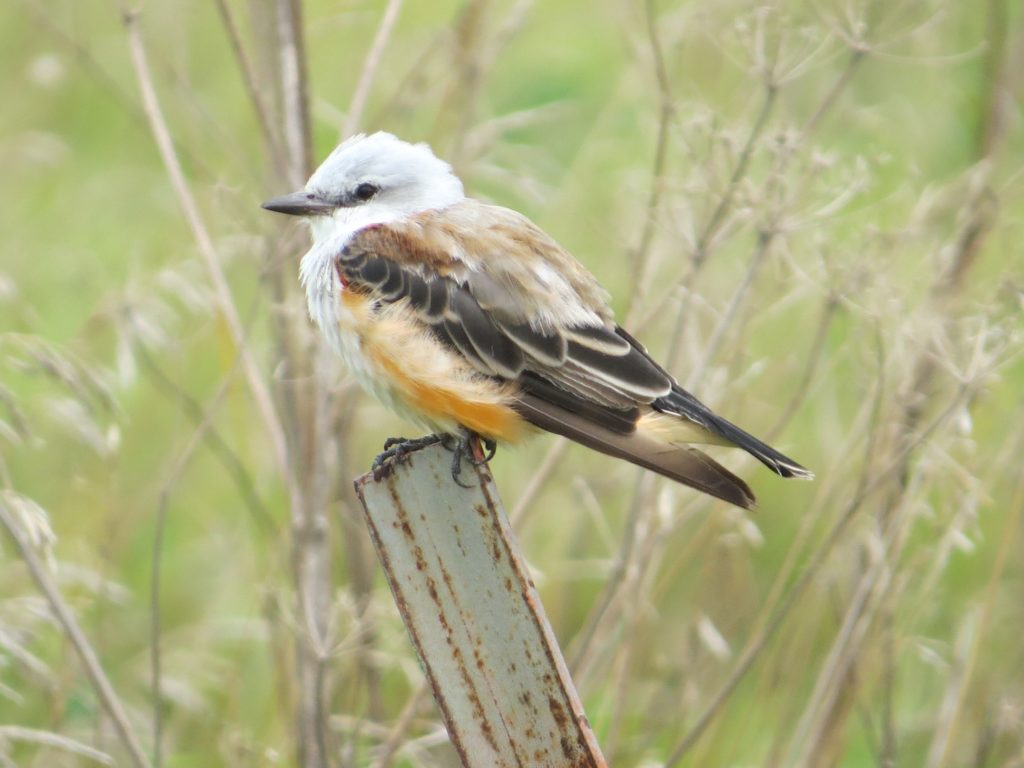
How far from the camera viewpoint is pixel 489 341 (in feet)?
9.46

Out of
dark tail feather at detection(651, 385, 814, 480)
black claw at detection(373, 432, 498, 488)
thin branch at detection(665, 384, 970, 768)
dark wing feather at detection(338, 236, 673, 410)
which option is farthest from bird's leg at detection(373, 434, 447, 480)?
thin branch at detection(665, 384, 970, 768)

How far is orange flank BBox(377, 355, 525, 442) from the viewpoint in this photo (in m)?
2.82

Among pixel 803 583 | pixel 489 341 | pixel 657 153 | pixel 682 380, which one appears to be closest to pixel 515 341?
pixel 489 341

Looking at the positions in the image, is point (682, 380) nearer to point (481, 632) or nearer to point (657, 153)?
point (657, 153)

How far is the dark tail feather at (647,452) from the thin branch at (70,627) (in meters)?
0.98

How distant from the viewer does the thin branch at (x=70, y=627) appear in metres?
2.68

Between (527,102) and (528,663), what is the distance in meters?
4.73

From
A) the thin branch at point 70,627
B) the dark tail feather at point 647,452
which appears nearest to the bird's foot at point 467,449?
the dark tail feather at point 647,452

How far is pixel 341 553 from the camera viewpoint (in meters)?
4.64

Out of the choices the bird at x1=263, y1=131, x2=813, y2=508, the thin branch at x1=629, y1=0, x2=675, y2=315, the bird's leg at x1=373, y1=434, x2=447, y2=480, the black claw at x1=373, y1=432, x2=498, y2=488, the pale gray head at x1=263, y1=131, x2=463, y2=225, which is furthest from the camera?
the pale gray head at x1=263, y1=131, x2=463, y2=225

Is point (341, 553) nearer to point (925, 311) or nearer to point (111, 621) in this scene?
point (111, 621)

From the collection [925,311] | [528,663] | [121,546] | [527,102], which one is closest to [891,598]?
[925,311]

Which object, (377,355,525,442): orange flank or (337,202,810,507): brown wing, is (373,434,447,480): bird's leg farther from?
(337,202,810,507): brown wing

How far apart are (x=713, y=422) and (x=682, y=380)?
94 cm
